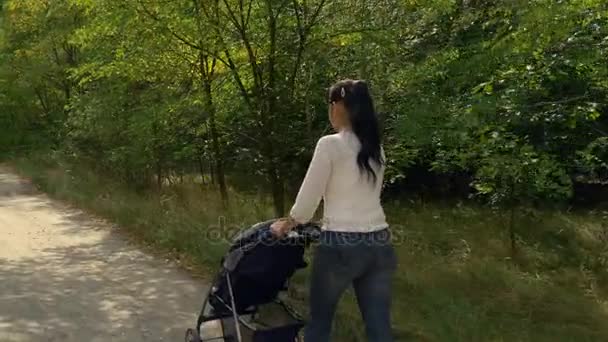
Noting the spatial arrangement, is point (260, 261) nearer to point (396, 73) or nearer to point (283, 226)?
point (283, 226)

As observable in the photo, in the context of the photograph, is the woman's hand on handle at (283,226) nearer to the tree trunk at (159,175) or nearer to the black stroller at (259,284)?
the black stroller at (259,284)

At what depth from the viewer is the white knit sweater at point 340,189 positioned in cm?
357

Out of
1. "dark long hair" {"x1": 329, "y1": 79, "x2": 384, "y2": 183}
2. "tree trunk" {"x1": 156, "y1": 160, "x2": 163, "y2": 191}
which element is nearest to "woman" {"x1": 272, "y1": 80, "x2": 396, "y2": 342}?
"dark long hair" {"x1": 329, "y1": 79, "x2": 384, "y2": 183}

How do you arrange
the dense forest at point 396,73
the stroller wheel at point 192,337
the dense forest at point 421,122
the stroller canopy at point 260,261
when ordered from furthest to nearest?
the dense forest at point 396,73, the dense forest at point 421,122, the stroller wheel at point 192,337, the stroller canopy at point 260,261

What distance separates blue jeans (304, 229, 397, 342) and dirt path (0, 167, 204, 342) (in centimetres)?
214

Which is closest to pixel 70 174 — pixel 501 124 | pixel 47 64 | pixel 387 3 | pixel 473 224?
pixel 47 64

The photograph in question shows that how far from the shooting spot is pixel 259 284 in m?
4.27

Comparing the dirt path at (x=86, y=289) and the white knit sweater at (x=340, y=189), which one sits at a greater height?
the white knit sweater at (x=340, y=189)

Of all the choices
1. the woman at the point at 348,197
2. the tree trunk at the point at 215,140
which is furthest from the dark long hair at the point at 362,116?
the tree trunk at the point at 215,140

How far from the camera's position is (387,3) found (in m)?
8.12

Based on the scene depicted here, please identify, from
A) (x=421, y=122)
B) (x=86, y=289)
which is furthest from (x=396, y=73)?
(x=86, y=289)

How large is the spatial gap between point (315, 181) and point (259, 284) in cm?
100

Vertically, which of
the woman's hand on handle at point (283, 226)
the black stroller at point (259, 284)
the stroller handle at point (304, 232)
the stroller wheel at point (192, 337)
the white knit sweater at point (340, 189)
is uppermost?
the white knit sweater at point (340, 189)

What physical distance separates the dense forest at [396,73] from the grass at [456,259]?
3.15 feet
